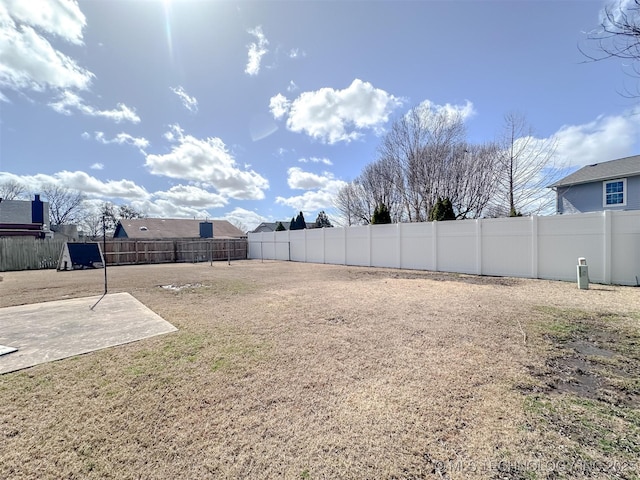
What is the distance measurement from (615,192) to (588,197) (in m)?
1.02

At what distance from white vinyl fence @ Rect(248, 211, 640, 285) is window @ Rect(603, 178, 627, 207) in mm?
8811

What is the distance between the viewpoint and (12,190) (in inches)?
1278

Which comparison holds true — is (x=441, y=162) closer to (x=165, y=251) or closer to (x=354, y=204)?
(x=354, y=204)

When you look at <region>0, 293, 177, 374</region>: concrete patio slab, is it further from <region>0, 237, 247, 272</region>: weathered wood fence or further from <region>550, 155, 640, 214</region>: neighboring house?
<region>550, 155, 640, 214</region>: neighboring house

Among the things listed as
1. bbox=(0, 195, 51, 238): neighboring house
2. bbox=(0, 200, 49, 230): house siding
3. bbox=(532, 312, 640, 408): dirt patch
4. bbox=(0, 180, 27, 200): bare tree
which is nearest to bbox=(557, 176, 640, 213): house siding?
bbox=(532, 312, 640, 408): dirt patch

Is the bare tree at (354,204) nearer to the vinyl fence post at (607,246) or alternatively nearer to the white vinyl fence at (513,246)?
the white vinyl fence at (513,246)

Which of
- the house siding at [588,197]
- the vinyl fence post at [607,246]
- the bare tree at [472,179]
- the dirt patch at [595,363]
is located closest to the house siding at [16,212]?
the dirt patch at [595,363]

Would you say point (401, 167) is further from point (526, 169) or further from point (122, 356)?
point (122, 356)

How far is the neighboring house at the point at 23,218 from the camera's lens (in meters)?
20.7

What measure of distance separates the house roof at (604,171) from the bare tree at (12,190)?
5363cm

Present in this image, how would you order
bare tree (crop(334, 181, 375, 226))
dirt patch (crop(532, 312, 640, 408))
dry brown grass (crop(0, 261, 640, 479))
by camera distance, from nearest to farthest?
dry brown grass (crop(0, 261, 640, 479))
dirt patch (crop(532, 312, 640, 408))
bare tree (crop(334, 181, 375, 226))

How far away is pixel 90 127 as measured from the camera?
1229 cm

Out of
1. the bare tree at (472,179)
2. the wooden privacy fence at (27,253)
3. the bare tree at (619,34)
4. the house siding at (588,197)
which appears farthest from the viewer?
the bare tree at (472,179)

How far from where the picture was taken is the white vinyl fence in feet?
25.7
